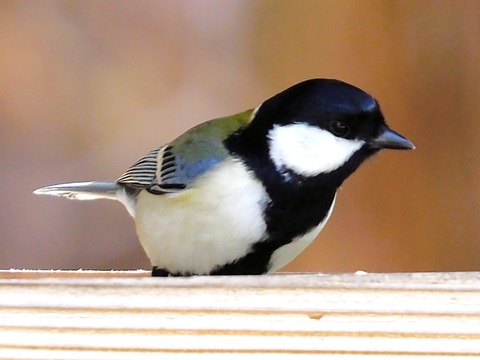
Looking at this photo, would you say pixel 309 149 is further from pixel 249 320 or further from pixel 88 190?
pixel 88 190

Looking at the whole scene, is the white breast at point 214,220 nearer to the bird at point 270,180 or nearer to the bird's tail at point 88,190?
the bird at point 270,180

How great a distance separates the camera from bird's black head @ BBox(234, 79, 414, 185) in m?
0.77

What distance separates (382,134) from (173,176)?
273 millimetres

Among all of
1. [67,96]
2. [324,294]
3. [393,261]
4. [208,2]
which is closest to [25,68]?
[67,96]

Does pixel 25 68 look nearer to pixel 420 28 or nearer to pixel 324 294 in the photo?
pixel 420 28

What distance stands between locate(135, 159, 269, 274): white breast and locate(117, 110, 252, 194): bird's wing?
3 cm

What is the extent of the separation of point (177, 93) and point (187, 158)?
72 centimetres


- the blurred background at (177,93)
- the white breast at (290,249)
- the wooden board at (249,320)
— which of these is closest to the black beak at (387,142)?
the white breast at (290,249)

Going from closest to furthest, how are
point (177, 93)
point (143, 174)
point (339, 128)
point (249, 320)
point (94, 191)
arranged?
point (249, 320), point (339, 128), point (143, 174), point (94, 191), point (177, 93)

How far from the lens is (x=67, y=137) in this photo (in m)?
1.57

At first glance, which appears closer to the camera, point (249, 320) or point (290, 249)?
point (249, 320)

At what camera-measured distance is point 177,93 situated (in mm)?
1601

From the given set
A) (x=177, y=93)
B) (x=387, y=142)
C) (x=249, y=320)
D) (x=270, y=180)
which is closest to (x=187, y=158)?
(x=270, y=180)

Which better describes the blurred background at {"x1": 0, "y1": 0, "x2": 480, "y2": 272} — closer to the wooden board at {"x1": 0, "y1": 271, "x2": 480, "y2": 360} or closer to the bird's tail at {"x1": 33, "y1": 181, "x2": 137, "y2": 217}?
the bird's tail at {"x1": 33, "y1": 181, "x2": 137, "y2": 217}
